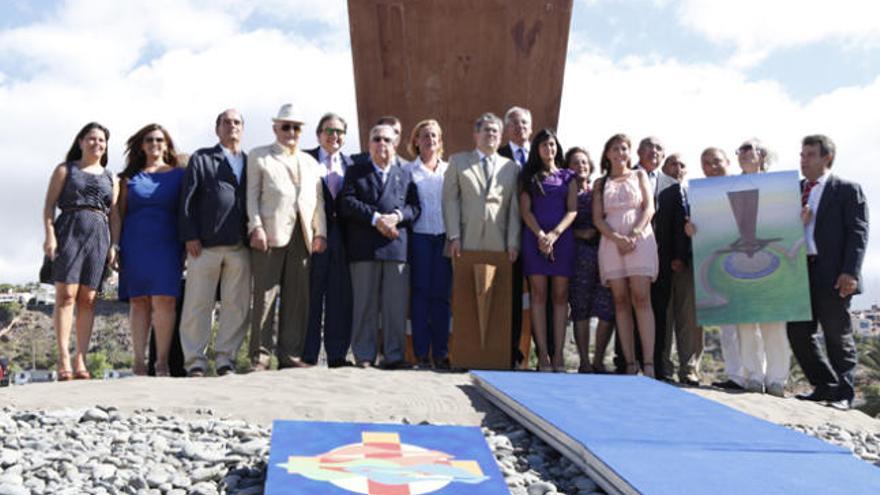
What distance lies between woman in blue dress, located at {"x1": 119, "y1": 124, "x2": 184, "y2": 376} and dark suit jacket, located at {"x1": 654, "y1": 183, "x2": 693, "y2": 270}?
326 centimetres

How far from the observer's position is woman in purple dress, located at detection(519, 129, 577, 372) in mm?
6500

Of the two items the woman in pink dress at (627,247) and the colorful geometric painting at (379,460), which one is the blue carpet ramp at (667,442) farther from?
the woman in pink dress at (627,247)

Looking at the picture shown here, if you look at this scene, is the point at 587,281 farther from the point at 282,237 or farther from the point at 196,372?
the point at 196,372

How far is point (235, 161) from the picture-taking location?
253 inches

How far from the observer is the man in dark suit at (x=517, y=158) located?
6.70m

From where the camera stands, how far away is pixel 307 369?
6.18 meters

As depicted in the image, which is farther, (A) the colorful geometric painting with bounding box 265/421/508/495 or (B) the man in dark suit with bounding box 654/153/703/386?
(B) the man in dark suit with bounding box 654/153/703/386

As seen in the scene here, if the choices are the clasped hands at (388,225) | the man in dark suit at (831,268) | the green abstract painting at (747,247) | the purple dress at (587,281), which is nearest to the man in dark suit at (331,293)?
the clasped hands at (388,225)

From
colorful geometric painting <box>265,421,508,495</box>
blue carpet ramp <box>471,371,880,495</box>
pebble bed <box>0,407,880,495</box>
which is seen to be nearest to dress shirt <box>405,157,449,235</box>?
blue carpet ramp <box>471,371,880,495</box>

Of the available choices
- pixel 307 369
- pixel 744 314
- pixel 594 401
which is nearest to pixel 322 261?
pixel 307 369

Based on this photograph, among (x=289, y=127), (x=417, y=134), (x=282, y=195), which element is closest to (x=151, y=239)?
(x=282, y=195)

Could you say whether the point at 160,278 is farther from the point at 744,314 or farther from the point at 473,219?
the point at 744,314

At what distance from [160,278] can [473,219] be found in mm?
2055

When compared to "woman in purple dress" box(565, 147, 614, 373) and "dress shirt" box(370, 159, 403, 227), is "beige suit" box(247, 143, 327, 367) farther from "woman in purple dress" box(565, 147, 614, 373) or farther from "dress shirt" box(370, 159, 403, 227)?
"woman in purple dress" box(565, 147, 614, 373)
